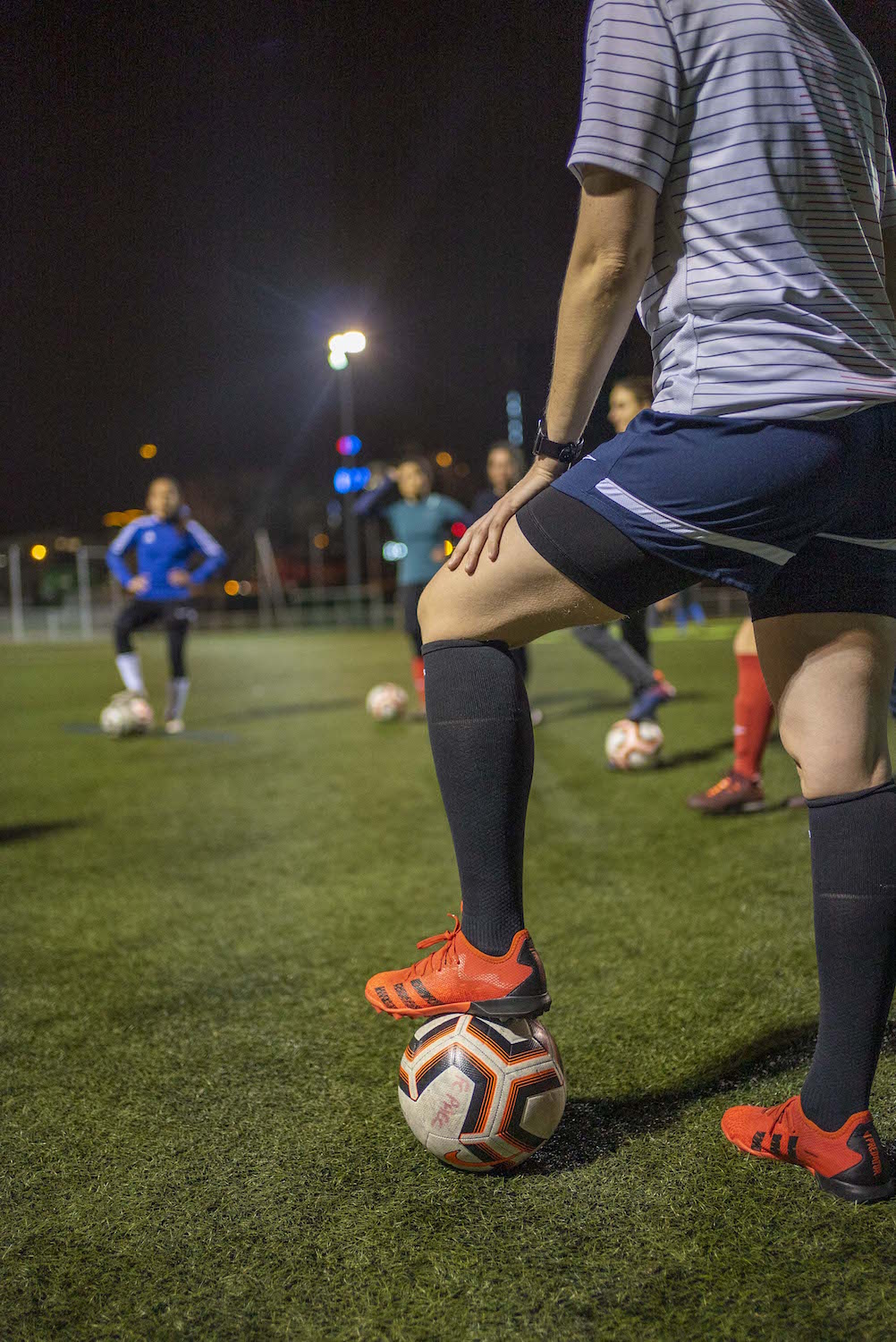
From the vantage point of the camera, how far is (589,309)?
1.46 meters

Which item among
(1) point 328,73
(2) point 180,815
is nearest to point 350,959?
(2) point 180,815

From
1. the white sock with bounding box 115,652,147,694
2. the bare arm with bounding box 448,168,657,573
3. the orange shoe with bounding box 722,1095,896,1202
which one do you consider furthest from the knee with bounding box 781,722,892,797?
the white sock with bounding box 115,652,147,694

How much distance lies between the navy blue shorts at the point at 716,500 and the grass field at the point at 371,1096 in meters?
1.00

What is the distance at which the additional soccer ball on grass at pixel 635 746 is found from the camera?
5965 millimetres

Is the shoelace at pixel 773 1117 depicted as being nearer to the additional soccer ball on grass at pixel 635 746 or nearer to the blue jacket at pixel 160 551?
the additional soccer ball on grass at pixel 635 746

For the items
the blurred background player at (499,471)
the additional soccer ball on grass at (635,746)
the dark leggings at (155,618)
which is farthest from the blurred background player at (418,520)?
the additional soccer ball on grass at (635,746)

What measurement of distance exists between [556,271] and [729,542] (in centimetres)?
409

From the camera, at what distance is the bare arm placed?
4.58 feet

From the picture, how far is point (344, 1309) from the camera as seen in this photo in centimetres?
131

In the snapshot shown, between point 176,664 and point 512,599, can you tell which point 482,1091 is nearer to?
point 512,599

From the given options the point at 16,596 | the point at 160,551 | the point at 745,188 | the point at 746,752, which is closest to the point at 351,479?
the point at 160,551

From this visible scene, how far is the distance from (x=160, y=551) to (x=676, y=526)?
8.71m

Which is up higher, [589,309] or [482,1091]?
[589,309]

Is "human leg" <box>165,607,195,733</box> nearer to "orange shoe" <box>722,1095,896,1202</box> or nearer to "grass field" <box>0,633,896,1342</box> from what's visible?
"grass field" <box>0,633,896,1342</box>
